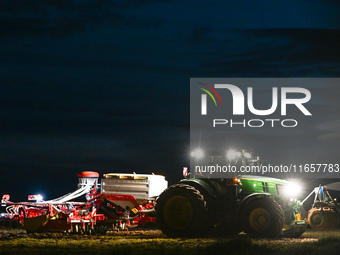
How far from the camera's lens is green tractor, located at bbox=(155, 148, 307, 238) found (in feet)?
59.6

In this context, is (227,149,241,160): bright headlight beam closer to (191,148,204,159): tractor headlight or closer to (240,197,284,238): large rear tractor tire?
(191,148,204,159): tractor headlight

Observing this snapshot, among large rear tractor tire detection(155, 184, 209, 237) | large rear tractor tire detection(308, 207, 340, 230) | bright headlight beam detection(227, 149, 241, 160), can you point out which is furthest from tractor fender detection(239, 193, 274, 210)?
large rear tractor tire detection(308, 207, 340, 230)

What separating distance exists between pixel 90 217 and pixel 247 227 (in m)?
5.18

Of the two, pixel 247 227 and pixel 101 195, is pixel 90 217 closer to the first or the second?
pixel 101 195

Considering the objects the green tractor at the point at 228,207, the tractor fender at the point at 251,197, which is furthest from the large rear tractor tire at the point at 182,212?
the tractor fender at the point at 251,197

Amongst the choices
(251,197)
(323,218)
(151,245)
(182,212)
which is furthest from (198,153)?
(323,218)

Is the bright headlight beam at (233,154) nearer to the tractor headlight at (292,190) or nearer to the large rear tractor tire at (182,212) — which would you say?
the large rear tractor tire at (182,212)

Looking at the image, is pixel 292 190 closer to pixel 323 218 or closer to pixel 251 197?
pixel 251 197

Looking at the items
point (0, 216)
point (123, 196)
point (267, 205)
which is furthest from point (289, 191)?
point (0, 216)

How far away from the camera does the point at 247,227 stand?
18172 millimetres

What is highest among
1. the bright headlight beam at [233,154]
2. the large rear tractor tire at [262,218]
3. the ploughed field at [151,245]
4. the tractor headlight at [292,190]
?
the bright headlight beam at [233,154]

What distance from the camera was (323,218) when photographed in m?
24.5

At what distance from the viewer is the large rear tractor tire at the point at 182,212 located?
18.5 metres

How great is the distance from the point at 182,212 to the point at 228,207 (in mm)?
1431
